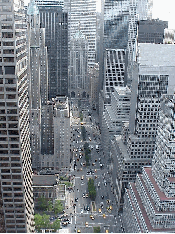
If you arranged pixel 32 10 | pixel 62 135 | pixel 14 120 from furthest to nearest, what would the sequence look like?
1. pixel 32 10
2. pixel 62 135
3. pixel 14 120

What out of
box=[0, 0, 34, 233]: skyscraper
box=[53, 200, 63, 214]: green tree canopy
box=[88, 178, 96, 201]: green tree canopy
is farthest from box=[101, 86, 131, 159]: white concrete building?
box=[0, 0, 34, 233]: skyscraper

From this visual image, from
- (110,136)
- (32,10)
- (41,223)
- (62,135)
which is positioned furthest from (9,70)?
(32,10)

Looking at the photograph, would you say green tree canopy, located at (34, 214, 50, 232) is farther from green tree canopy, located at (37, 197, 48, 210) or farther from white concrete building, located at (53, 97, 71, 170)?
white concrete building, located at (53, 97, 71, 170)

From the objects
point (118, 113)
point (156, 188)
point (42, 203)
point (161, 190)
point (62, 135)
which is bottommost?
point (42, 203)

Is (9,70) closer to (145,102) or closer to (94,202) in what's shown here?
(145,102)

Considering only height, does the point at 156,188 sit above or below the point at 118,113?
below

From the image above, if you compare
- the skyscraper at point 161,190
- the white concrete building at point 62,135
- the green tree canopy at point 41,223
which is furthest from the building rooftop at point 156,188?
the white concrete building at point 62,135

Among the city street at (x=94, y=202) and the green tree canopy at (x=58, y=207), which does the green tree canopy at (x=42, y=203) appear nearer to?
the green tree canopy at (x=58, y=207)

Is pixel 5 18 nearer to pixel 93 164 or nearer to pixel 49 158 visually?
pixel 49 158
